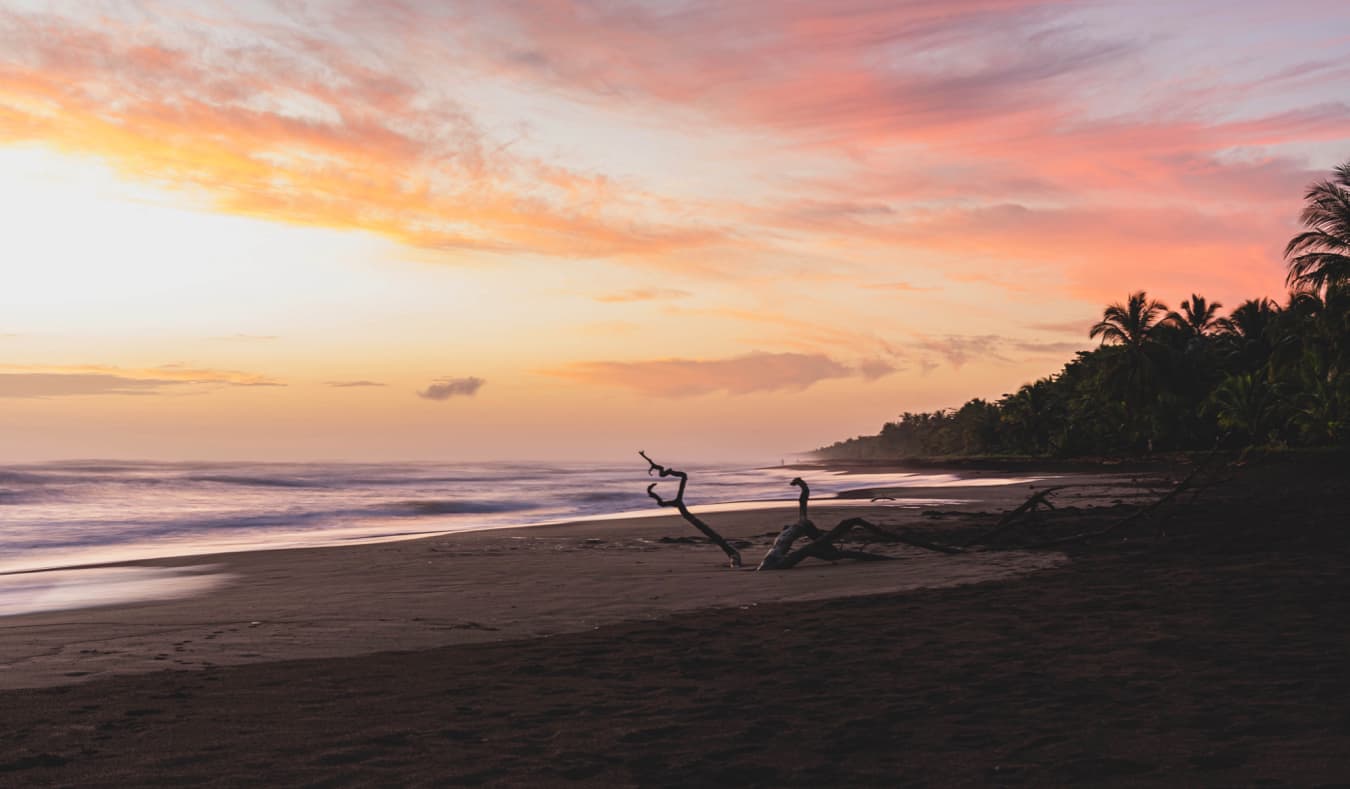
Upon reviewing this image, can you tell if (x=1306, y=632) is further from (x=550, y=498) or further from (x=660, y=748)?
(x=550, y=498)

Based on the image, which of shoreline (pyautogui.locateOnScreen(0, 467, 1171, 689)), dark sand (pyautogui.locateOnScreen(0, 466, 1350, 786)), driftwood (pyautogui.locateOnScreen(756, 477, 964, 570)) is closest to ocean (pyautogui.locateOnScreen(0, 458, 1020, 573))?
shoreline (pyautogui.locateOnScreen(0, 467, 1171, 689))

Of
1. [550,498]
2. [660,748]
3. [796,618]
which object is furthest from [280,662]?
[550,498]

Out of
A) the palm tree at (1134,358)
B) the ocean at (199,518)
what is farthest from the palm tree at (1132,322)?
the ocean at (199,518)

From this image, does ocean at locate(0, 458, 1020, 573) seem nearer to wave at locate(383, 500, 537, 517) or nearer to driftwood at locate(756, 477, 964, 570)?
wave at locate(383, 500, 537, 517)

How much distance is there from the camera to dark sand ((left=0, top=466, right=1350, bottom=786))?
488cm

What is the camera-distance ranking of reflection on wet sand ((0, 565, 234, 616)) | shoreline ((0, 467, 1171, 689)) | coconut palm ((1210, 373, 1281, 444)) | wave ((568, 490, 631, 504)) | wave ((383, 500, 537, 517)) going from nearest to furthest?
shoreline ((0, 467, 1171, 689)) → reflection on wet sand ((0, 565, 234, 616)) → wave ((383, 500, 537, 517)) → wave ((568, 490, 631, 504)) → coconut palm ((1210, 373, 1281, 444))

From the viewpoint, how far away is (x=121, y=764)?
5.11 meters

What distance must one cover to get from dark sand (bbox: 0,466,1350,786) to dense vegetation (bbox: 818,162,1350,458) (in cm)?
2721

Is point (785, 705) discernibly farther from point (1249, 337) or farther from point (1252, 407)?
point (1249, 337)

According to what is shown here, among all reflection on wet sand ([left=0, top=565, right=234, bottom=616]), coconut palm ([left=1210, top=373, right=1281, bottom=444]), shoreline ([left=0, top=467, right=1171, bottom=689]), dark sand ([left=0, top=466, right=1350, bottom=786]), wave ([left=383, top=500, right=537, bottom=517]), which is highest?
coconut palm ([left=1210, top=373, right=1281, bottom=444])

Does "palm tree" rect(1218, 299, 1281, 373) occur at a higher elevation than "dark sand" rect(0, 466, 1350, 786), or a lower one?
higher

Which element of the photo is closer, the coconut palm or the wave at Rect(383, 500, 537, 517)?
the wave at Rect(383, 500, 537, 517)

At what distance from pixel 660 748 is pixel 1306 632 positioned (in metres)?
5.55

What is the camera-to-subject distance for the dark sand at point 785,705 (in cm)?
488
